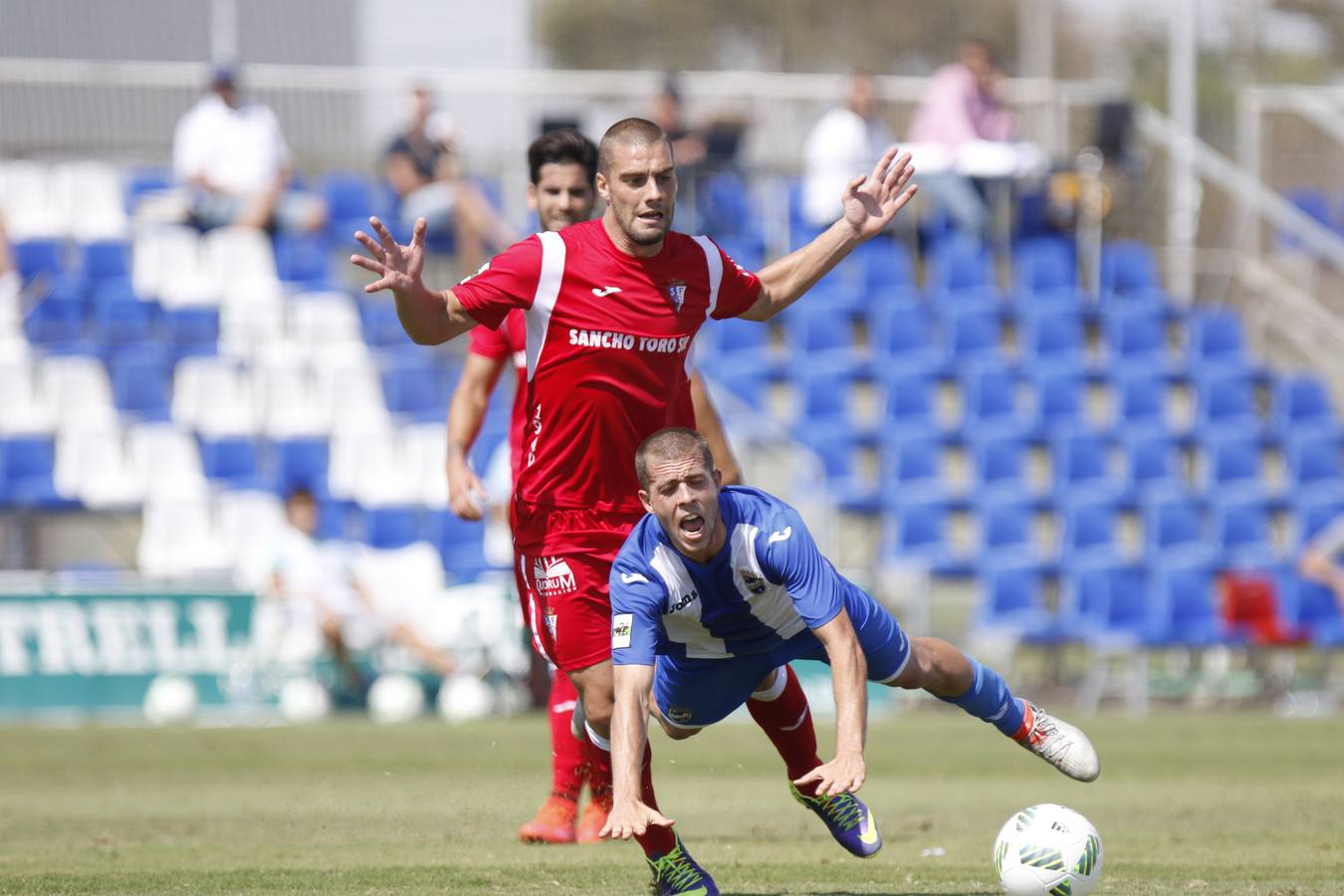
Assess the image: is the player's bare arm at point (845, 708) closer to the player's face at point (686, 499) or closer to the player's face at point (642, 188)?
the player's face at point (686, 499)

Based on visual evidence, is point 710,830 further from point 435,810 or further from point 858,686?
point 858,686

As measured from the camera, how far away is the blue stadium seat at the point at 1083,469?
66.5 ft

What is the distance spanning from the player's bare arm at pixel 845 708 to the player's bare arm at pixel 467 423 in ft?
8.88

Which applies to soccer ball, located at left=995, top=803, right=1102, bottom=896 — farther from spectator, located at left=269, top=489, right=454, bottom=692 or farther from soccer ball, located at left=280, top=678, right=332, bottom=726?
soccer ball, located at left=280, top=678, right=332, bottom=726

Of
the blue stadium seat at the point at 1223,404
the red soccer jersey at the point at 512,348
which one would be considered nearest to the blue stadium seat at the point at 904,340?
the blue stadium seat at the point at 1223,404

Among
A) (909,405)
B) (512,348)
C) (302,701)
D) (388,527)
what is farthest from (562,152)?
(909,405)

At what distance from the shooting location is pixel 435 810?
10477 mm

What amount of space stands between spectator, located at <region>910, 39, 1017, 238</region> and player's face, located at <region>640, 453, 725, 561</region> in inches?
628

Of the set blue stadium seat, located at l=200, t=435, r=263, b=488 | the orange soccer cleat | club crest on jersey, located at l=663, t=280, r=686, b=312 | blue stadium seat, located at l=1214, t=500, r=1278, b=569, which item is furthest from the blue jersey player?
blue stadium seat, located at l=1214, t=500, r=1278, b=569

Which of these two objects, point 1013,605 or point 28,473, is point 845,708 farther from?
point 28,473

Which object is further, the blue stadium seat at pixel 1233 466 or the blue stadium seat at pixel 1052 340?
the blue stadium seat at pixel 1052 340

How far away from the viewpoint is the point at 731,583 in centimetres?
714

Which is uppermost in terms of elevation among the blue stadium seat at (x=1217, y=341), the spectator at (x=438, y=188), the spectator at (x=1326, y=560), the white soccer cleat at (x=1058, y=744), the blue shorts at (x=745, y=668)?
the spectator at (x=438, y=188)

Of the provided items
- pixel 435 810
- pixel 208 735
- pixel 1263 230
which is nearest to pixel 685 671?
pixel 435 810
